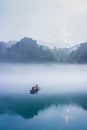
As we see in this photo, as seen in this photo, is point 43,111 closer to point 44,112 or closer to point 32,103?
point 44,112

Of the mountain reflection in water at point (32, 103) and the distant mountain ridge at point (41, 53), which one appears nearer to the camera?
the mountain reflection in water at point (32, 103)

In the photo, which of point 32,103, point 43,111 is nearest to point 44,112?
point 43,111

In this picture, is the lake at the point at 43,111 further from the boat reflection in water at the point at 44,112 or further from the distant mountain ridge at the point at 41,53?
the distant mountain ridge at the point at 41,53

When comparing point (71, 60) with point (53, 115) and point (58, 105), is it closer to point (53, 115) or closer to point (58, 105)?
point (58, 105)

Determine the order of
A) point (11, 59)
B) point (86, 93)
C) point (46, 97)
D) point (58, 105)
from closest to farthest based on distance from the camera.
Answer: point (58, 105)
point (46, 97)
point (86, 93)
point (11, 59)

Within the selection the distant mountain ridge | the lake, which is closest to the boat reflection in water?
the lake

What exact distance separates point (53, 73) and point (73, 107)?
23.9 feet

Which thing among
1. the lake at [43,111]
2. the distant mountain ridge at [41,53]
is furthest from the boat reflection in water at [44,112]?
the distant mountain ridge at [41,53]

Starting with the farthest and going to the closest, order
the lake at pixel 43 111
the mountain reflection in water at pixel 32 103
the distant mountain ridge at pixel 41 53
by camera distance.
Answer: the distant mountain ridge at pixel 41 53
the mountain reflection in water at pixel 32 103
the lake at pixel 43 111

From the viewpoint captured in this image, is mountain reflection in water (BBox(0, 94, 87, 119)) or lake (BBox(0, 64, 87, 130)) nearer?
lake (BBox(0, 64, 87, 130))

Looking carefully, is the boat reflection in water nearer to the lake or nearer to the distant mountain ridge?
the lake

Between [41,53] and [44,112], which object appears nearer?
[44,112]

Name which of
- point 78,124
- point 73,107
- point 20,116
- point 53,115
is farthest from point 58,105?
point 78,124

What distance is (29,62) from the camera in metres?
14.0
